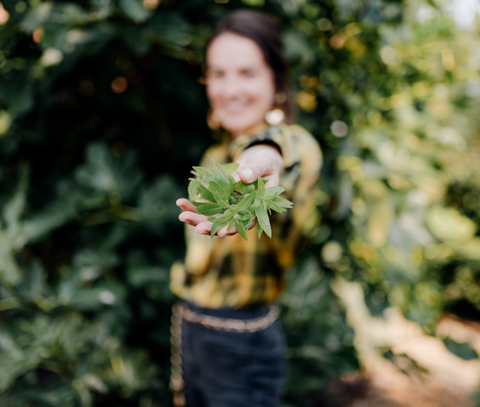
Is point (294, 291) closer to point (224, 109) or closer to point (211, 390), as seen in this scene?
point (211, 390)

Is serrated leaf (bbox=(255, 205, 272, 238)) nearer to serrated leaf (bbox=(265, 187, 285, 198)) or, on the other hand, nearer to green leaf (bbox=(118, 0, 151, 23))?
serrated leaf (bbox=(265, 187, 285, 198))

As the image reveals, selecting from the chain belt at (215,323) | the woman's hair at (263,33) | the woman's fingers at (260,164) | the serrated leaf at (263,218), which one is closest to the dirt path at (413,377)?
the chain belt at (215,323)

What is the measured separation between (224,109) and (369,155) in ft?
2.41

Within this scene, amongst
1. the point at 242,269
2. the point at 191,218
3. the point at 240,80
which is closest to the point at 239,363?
the point at 242,269

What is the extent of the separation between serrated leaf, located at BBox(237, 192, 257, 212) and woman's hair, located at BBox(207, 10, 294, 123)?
686mm

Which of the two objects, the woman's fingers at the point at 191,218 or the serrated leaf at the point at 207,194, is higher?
the serrated leaf at the point at 207,194

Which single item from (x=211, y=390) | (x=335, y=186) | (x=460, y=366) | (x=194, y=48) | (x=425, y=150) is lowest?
(x=460, y=366)

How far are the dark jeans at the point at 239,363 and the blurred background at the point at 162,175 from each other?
435 millimetres

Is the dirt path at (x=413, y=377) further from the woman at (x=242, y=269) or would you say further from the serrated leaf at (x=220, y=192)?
the serrated leaf at (x=220, y=192)

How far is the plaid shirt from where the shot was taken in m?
0.83

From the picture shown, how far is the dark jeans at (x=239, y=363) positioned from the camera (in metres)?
0.93

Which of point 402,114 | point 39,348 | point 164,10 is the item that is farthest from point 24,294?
point 402,114

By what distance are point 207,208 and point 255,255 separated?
0.51 metres

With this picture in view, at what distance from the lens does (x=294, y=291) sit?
1508 mm
